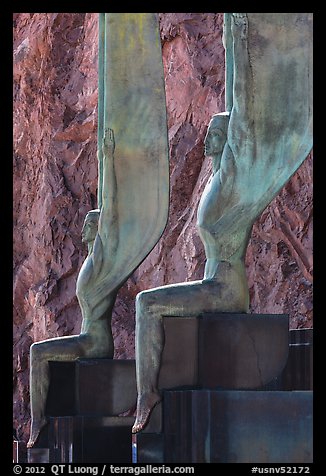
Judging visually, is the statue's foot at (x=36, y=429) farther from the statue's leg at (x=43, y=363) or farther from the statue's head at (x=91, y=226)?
the statue's head at (x=91, y=226)

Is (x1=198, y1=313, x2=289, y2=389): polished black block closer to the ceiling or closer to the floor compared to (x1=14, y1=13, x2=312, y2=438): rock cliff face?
closer to the floor

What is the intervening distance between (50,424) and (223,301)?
294 cm

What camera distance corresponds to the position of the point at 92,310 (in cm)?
1470

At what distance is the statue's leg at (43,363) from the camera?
1450cm

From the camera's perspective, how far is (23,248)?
2439cm

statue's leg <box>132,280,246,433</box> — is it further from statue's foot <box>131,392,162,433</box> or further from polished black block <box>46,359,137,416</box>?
polished black block <box>46,359,137,416</box>

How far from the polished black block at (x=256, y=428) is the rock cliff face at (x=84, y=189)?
22.3 ft

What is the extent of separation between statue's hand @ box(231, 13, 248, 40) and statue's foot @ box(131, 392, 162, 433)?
2794 millimetres

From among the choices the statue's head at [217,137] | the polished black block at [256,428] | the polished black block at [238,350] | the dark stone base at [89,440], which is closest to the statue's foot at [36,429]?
the dark stone base at [89,440]

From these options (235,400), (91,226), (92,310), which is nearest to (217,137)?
(235,400)

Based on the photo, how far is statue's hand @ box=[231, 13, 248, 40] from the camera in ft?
39.9

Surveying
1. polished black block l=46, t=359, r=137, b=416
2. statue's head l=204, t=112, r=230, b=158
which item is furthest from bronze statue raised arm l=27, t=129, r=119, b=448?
statue's head l=204, t=112, r=230, b=158
